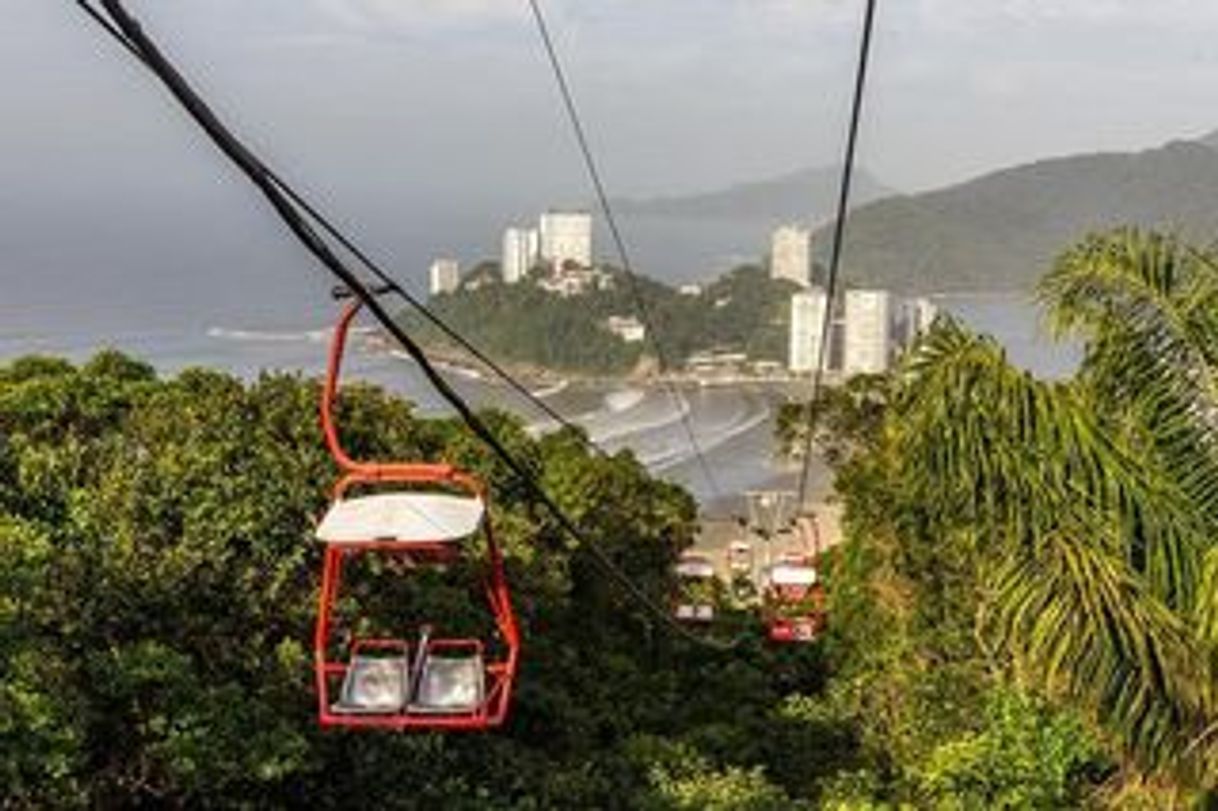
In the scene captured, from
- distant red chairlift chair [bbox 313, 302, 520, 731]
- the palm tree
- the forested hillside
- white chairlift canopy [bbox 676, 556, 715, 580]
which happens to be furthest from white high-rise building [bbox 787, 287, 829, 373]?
distant red chairlift chair [bbox 313, 302, 520, 731]

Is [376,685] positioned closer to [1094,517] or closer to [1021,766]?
[1094,517]

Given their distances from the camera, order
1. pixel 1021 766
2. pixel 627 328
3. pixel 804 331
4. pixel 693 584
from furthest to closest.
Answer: pixel 804 331, pixel 627 328, pixel 693 584, pixel 1021 766

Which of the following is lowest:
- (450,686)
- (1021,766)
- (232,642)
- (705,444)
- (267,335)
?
(705,444)

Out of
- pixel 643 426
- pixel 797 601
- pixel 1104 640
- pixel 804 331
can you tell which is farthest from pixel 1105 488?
pixel 804 331

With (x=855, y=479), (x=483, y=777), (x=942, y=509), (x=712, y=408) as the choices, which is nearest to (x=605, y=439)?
(x=712, y=408)

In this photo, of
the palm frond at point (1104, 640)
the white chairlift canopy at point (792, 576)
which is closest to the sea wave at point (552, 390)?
the white chairlift canopy at point (792, 576)

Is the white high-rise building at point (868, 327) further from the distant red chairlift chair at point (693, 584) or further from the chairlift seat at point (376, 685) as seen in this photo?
the chairlift seat at point (376, 685)

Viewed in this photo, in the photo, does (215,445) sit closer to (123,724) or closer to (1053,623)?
(123,724)

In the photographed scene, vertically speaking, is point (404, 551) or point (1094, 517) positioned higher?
point (1094, 517)
